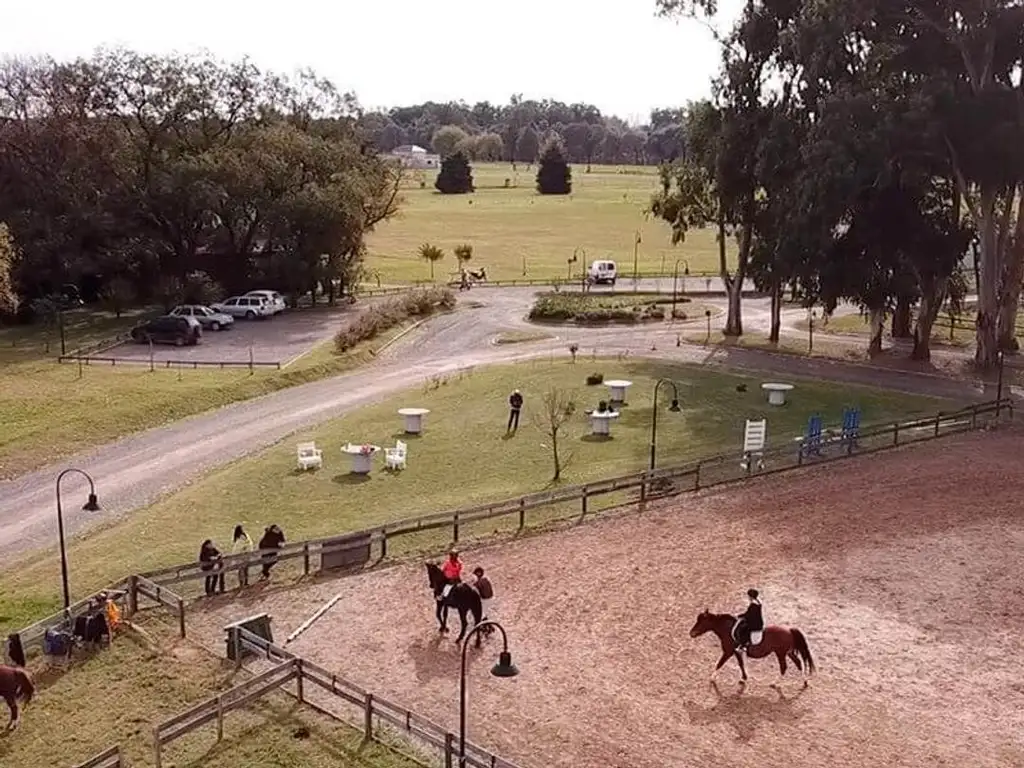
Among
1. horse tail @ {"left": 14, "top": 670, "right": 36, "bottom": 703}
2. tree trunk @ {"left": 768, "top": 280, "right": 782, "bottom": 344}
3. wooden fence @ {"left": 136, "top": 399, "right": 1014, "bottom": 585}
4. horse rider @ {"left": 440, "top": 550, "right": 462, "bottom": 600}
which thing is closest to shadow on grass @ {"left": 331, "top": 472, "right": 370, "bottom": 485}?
wooden fence @ {"left": 136, "top": 399, "right": 1014, "bottom": 585}

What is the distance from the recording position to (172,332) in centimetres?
5069

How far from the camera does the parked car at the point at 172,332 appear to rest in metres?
50.6

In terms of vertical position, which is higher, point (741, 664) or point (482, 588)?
point (482, 588)

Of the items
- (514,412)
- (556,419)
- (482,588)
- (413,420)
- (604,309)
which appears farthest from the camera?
(604,309)

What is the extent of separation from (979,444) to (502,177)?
159 metres

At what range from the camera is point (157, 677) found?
17.9 metres

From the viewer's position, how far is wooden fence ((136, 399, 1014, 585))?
21953mm

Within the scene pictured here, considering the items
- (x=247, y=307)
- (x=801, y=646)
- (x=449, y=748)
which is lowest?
(x=449, y=748)

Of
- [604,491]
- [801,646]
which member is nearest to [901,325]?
[604,491]

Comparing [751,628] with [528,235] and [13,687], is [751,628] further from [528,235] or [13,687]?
[528,235]

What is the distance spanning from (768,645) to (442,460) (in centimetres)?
1608

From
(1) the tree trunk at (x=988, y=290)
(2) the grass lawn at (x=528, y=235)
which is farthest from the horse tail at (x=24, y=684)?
(2) the grass lawn at (x=528, y=235)

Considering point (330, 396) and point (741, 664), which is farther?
point (330, 396)

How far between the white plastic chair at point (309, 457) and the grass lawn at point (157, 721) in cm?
1174
